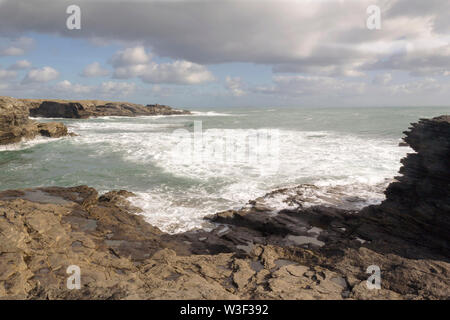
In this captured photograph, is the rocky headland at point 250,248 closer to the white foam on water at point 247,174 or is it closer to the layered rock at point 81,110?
the white foam on water at point 247,174

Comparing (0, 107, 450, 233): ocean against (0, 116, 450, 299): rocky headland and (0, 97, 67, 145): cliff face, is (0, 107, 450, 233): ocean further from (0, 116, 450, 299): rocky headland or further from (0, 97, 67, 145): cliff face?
(0, 97, 67, 145): cliff face

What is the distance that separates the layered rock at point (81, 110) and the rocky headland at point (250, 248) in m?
71.3

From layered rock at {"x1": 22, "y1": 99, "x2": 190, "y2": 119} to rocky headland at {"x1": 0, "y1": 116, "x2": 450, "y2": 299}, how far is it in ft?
234

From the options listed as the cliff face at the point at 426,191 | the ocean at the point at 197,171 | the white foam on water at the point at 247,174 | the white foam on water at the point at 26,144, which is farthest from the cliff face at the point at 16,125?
the cliff face at the point at 426,191

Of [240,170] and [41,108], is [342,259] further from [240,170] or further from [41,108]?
[41,108]

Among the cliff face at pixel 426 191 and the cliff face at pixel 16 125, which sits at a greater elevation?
the cliff face at pixel 16 125

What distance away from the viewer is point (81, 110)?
74312 millimetres

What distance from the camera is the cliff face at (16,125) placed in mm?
25984

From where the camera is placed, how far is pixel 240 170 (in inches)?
650

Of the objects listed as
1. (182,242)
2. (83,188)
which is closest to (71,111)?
(83,188)

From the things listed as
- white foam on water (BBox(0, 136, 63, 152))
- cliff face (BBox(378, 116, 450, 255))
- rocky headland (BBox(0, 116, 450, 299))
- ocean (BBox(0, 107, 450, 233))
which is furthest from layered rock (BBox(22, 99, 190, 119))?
cliff face (BBox(378, 116, 450, 255))

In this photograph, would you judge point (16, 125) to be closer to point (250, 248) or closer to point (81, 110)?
point (250, 248)

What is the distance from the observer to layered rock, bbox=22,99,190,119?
240 feet

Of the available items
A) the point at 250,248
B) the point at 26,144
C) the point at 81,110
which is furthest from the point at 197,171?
the point at 81,110
